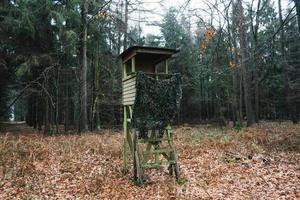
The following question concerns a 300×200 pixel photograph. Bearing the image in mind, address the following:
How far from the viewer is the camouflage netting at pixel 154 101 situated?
8586 mm

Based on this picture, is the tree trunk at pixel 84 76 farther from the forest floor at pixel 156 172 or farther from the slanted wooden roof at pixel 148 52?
the slanted wooden roof at pixel 148 52

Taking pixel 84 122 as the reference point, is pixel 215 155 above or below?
below

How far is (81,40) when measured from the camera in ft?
62.8

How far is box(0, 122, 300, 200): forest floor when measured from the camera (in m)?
7.41

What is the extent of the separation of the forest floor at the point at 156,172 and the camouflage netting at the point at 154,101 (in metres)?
1.77

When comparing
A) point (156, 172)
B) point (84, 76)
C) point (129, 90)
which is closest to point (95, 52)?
point (84, 76)

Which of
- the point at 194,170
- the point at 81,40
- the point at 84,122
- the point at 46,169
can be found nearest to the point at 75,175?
the point at 46,169

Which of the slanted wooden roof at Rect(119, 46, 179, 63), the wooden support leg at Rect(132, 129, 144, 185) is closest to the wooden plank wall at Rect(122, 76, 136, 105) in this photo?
the slanted wooden roof at Rect(119, 46, 179, 63)

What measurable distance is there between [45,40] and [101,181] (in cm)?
1331

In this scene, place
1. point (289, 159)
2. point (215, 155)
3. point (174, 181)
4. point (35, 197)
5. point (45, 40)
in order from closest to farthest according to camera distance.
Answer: point (35, 197) → point (174, 181) → point (289, 159) → point (215, 155) → point (45, 40)

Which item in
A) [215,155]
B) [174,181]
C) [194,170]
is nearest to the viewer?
[174,181]

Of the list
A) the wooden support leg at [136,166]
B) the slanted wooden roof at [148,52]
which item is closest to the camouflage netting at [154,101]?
the wooden support leg at [136,166]

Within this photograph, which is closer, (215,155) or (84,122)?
(215,155)

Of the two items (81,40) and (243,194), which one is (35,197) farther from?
(81,40)
